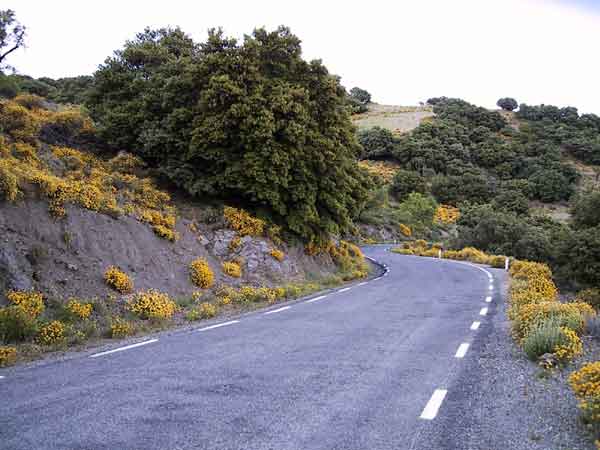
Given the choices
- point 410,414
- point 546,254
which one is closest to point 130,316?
point 410,414

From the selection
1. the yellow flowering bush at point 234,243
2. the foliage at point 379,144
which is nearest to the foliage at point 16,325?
the yellow flowering bush at point 234,243

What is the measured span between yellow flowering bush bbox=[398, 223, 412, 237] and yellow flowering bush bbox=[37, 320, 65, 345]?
2285 inches

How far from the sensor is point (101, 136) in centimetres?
1962

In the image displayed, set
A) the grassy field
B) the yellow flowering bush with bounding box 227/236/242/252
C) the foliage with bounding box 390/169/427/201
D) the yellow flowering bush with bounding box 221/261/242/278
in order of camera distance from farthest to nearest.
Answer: the grassy field
the foliage with bounding box 390/169/427/201
the yellow flowering bush with bounding box 227/236/242/252
the yellow flowering bush with bounding box 221/261/242/278

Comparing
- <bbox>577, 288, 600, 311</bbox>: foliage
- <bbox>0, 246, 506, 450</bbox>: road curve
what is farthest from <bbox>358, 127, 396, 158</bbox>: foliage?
<bbox>0, 246, 506, 450</bbox>: road curve

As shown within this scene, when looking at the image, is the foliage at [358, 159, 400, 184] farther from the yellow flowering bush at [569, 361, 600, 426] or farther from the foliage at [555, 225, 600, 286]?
the yellow flowering bush at [569, 361, 600, 426]

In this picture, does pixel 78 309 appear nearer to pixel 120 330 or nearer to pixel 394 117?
pixel 120 330

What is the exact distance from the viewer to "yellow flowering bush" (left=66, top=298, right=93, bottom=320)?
9303 millimetres

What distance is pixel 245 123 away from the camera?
17156 millimetres

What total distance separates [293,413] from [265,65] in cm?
1661

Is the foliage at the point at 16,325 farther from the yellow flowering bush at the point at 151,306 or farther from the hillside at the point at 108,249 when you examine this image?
the yellow flowering bush at the point at 151,306

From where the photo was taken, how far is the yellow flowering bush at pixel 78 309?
930 centimetres

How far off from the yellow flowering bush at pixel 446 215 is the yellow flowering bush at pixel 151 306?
2430 inches

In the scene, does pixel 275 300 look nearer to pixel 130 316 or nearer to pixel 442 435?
pixel 130 316
